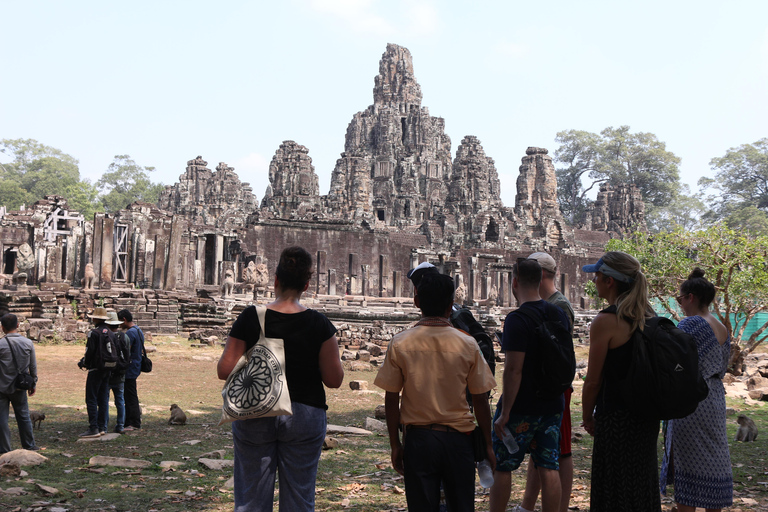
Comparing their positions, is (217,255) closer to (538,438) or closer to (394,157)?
(538,438)

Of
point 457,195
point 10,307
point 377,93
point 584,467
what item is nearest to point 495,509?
point 584,467

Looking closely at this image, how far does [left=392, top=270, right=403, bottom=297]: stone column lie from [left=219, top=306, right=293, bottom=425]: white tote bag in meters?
36.5

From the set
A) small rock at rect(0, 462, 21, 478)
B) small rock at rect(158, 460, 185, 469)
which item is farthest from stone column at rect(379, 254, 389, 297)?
small rock at rect(0, 462, 21, 478)

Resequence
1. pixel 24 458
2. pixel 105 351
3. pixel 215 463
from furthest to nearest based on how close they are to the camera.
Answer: pixel 105 351
pixel 215 463
pixel 24 458

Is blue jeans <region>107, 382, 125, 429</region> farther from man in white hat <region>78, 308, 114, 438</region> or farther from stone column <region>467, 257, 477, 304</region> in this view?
stone column <region>467, 257, 477, 304</region>

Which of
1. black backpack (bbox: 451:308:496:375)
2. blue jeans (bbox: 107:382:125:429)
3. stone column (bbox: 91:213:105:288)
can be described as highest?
stone column (bbox: 91:213:105:288)

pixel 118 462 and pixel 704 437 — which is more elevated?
pixel 704 437

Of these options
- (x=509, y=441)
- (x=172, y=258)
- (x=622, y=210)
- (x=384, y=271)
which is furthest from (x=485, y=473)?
(x=622, y=210)

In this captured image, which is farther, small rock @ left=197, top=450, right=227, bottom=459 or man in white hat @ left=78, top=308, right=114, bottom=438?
man in white hat @ left=78, top=308, right=114, bottom=438

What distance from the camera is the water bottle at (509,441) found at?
445 cm

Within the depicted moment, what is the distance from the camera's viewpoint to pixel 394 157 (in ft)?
220

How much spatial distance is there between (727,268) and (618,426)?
50.4 ft

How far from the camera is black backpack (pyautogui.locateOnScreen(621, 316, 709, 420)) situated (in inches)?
150

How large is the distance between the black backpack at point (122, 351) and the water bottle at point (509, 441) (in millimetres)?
5603
